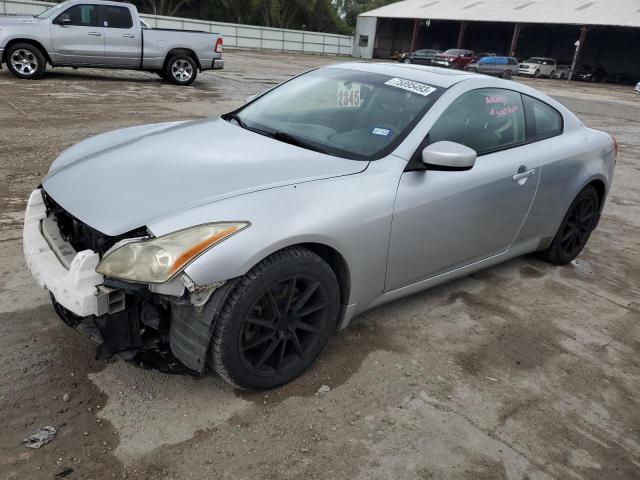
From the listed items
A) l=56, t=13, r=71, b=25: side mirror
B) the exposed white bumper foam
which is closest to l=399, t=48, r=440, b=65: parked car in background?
l=56, t=13, r=71, b=25: side mirror

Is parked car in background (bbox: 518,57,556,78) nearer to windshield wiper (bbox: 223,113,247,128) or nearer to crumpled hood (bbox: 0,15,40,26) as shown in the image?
crumpled hood (bbox: 0,15,40,26)

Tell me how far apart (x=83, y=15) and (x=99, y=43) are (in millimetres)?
642

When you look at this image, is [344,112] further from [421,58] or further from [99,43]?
[421,58]

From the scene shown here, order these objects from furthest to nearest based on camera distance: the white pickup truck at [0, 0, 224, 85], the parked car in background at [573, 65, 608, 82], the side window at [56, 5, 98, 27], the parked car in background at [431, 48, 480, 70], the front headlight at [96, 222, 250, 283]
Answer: the parked car in background at [573, 65, 608, 82]
the parked car in background at [431, 48, 480, 70]
the side window at [56, 5, 98, 27]
the white pickup truck at [0, 0, 224, 85]
the front headlight at [96, 222, 250, 283]

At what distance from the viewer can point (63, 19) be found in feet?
38.6

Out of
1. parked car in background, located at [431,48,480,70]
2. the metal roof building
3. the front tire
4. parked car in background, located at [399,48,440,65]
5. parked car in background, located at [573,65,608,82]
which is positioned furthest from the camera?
parked car in background, located at [573,65,608,82]

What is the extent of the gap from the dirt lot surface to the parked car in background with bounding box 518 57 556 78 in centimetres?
3904

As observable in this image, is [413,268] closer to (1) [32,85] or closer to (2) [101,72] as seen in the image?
(1) [32,85]

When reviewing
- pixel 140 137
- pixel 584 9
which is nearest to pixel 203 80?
pixel 140 137

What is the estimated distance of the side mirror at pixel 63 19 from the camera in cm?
1173

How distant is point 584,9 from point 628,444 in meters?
46.3

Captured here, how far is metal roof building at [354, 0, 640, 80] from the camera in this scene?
131 ft

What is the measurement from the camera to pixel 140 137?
3.34m

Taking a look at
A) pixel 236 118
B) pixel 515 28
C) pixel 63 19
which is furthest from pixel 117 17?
pixel 515 28
